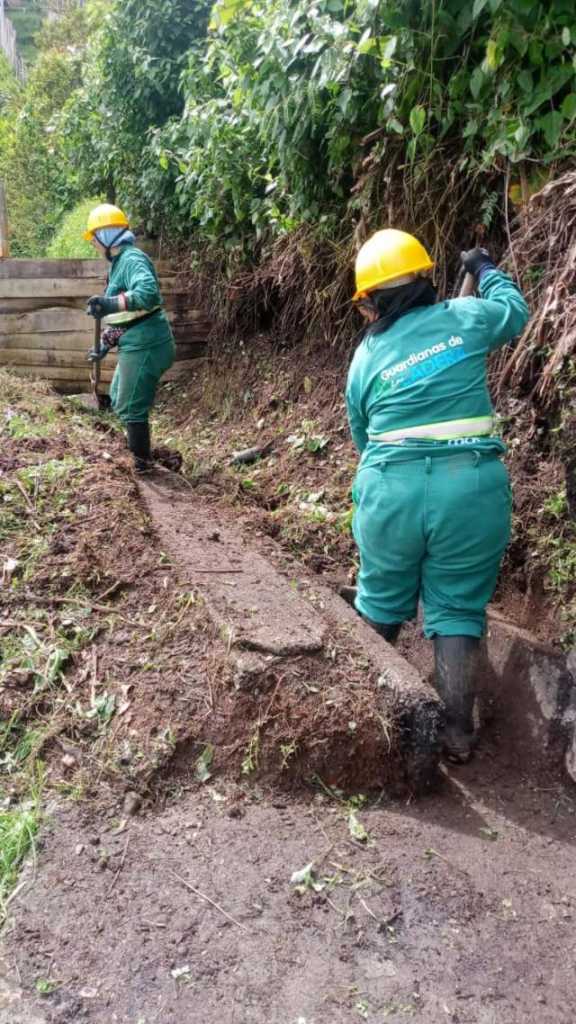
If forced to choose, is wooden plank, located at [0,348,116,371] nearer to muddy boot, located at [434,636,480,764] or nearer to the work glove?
the work glove

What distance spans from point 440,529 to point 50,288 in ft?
21.5

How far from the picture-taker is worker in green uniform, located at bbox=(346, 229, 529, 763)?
10.8 feet

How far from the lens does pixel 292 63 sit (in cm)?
505

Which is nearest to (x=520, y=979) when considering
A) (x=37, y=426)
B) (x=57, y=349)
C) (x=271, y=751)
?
(x=271, y=751)

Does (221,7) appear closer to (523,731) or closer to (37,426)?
(37,426)

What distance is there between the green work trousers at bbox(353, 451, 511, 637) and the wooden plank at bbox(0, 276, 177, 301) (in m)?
5.94

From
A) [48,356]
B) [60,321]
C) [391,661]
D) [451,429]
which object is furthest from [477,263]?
[48,356]

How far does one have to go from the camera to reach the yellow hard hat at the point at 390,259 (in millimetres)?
3307

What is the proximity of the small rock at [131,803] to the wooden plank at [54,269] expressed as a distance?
6707mm

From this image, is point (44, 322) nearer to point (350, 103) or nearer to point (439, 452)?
point (350, 103)

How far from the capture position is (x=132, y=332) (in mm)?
6301

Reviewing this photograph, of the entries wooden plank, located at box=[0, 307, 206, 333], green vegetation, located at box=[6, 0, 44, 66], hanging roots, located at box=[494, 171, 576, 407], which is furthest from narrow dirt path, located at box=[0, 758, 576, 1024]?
green vegetation, located at box=[6, 0, 44, 66]

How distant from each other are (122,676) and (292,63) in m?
3.87

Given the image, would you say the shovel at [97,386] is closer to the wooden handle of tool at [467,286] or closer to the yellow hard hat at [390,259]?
the wooden handle of tool at [467,286]
